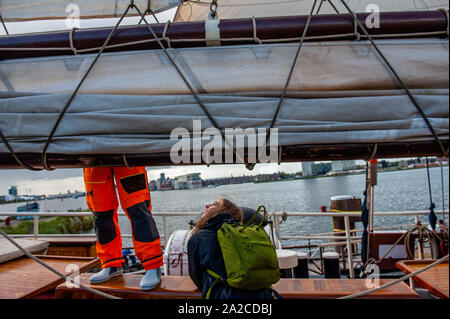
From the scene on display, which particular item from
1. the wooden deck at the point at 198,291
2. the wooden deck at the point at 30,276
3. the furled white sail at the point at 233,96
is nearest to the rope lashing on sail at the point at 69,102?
the furled white sail at the point at 233,96

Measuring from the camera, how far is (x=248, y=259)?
1.39 metres

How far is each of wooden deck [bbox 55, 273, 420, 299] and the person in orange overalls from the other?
2.8 inches

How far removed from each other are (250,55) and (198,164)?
563mm

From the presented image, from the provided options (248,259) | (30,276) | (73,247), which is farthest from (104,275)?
(73,247)

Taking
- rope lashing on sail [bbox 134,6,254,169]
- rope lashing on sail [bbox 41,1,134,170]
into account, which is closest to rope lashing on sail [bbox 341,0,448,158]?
rope lashing on sail [bbox 134,6,254,169]

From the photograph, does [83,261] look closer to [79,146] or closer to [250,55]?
[79,146]

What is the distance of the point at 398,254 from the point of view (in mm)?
3713

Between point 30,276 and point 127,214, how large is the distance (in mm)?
993

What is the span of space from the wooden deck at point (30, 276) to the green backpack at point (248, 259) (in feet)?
4.24

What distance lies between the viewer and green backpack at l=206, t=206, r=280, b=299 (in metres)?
1.39

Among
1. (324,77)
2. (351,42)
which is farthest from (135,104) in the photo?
(351,42)

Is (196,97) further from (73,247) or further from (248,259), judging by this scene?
(73,247)

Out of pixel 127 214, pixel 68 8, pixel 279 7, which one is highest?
pixel 279 7

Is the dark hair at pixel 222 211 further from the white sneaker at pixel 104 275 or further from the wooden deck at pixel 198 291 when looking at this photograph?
the white sneaker at pixel 104 275
